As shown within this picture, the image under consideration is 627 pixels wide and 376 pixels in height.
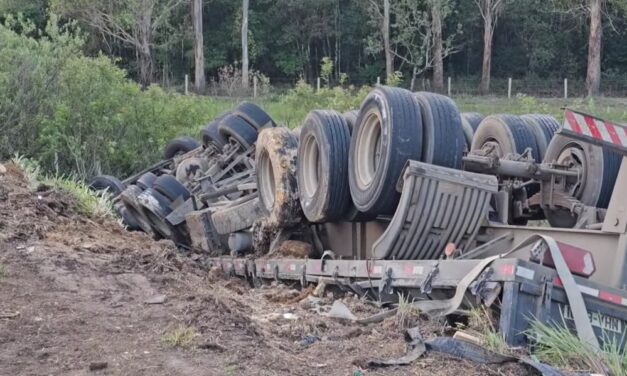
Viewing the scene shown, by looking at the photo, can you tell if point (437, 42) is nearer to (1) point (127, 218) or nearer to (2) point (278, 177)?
(1) point (127, 218)

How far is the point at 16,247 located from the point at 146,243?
2.13 m

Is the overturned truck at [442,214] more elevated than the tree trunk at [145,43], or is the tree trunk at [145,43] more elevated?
the tree trunk at [145,43]

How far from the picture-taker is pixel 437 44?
46.6 m

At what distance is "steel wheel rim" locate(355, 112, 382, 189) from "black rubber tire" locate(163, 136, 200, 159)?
21.9 ft

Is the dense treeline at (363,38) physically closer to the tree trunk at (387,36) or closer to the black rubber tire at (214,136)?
the tree trunk at (387,36)

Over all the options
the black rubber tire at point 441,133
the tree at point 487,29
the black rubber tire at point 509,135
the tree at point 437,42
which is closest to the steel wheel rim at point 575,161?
the black rubber tire at point 509,135

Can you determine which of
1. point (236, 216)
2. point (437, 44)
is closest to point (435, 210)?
point (236, 216)

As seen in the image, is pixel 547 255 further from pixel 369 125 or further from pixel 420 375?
pixel 369 125

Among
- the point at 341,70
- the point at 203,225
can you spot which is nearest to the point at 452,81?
the point at 341,70

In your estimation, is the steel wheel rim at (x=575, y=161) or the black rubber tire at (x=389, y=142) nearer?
the black rubber tire at (x=389, y=142)

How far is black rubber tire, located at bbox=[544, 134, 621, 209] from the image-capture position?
645cm

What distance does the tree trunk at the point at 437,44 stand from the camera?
45.7 meters

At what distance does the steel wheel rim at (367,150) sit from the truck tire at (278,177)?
4.35 feet

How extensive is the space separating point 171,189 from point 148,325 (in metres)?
6.28
